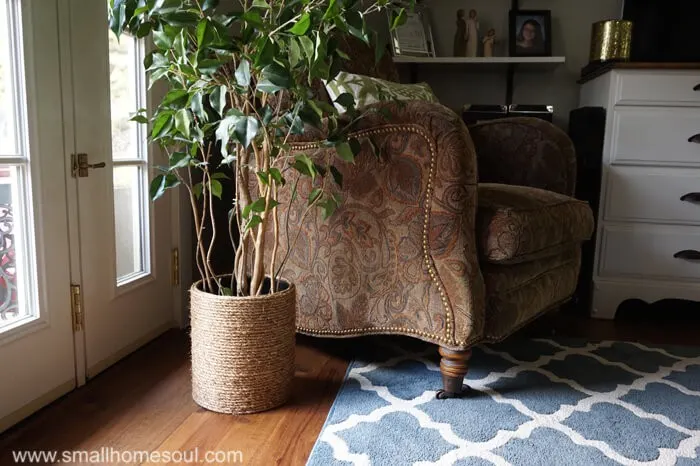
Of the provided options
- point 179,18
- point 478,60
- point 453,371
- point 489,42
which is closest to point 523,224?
point 453,371

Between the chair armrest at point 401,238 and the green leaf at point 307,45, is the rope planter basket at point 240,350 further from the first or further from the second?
the green leaf at point 307,45

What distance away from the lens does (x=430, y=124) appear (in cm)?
116

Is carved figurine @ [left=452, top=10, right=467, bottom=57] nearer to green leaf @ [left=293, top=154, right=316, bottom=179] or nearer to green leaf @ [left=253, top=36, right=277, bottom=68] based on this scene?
green leaf @ [left=293, top=154, right=316, bottom=179]

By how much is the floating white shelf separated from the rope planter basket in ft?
4.37

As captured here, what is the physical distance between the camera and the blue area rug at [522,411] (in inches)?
41.0

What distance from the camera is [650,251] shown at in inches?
75.2

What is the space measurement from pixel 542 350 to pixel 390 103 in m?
0.85

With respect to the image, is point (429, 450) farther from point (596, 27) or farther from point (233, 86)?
point (596, 27)

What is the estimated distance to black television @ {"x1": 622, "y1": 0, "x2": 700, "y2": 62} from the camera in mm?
2170

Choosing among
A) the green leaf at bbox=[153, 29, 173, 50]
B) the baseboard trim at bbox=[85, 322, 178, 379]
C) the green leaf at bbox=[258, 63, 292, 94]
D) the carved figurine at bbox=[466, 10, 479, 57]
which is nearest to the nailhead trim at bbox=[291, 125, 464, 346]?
the green leaf at bbox=[258, 63, 292, 94]

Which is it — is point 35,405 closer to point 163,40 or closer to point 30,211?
point 30,211

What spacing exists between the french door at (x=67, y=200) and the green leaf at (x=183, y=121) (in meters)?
0.34

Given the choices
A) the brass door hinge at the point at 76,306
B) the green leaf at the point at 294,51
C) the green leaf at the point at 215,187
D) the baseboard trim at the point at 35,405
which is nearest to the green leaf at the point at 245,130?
the green leaf at the point at 294,51

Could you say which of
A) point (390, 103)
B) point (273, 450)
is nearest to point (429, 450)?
point (273, 450)
